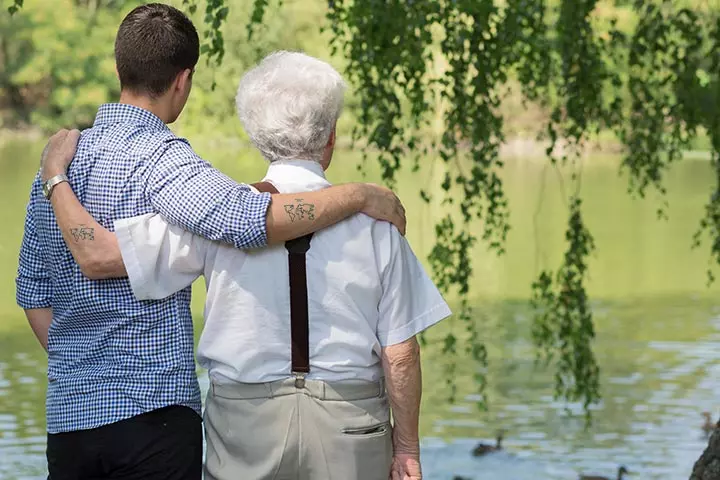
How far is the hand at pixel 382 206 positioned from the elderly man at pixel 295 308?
2 cm

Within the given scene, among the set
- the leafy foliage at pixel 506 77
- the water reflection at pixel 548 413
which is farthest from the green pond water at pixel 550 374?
the leafy foliage at pixel 506 77

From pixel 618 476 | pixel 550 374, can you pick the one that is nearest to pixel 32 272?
pixel 618 476

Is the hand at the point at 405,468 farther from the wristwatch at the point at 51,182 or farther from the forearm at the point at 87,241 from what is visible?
the wristwatch at the point at 51,182

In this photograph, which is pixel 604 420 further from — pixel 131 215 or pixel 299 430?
pixel 131 215

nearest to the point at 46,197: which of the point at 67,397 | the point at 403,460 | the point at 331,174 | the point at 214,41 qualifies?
the point at 67,397

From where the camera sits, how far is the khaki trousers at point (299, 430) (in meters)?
2.48

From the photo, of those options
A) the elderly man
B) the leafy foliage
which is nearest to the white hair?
the elderly man

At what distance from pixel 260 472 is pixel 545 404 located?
6200 mm

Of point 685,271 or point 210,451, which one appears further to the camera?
point 685,271

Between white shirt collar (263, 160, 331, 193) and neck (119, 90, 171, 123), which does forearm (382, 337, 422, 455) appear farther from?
neck (119, 90, 171, 123)

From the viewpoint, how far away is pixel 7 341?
1084 cm

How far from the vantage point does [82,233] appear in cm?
246

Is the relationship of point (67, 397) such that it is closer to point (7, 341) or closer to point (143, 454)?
point (143, 454)

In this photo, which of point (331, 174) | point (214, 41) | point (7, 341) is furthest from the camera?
point (331, 174)
